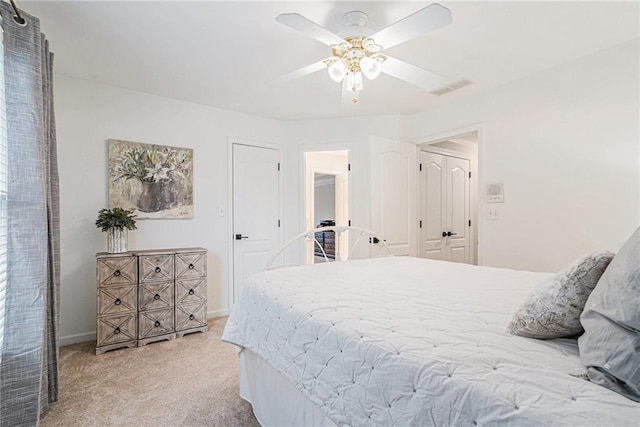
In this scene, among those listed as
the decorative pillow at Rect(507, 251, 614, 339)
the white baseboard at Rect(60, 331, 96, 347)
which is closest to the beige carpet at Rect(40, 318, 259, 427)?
the white baseboard at Rect(60, 331, 96, 347)

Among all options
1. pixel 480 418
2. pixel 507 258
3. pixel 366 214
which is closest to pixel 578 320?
pixel 480 418

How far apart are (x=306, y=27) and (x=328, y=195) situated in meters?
5.84

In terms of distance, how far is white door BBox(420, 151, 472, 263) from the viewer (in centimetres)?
411

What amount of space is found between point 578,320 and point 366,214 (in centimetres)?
284

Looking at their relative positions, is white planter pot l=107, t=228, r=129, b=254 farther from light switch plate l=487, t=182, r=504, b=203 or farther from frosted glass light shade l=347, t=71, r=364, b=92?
light switch plate l=487, t=182, r=504, b=203

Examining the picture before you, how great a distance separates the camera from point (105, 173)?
302 cm

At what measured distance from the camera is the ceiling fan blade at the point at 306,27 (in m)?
1.51

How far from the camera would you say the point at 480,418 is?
0.69 meters

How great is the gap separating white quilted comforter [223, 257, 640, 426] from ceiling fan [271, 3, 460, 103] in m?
1.23

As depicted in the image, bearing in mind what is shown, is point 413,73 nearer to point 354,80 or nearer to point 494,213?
point 354,80

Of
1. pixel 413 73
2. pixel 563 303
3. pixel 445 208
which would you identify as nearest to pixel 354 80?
pixel 413 73

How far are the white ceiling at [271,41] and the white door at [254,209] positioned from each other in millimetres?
926

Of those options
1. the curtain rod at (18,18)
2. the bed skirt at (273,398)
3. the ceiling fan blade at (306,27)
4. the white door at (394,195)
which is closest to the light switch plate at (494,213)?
the white door at (394,195)

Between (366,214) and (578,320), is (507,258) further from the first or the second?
(578,320)
